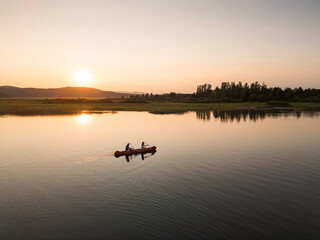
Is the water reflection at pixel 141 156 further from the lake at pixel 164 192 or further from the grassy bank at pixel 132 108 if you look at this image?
the grassy bank at pixel 132 108

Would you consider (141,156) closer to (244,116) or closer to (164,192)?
(164,192)

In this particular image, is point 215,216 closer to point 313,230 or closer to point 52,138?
point 313,230

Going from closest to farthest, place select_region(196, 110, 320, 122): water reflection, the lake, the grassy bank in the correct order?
1. the lake
2. select_region(196, 110, 320, 122): water reflection
3. the grassy bank

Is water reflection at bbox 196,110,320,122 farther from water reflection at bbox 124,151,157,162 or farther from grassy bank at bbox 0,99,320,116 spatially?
water reflection at bbox 124,151,157,162

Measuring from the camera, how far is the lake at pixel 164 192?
17453mm

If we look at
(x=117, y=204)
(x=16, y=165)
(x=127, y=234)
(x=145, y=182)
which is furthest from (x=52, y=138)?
(x=127, y=234)

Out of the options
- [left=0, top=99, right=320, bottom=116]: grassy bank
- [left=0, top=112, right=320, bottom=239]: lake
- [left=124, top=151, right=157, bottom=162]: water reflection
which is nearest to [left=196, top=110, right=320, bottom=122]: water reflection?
[left=0, top=99, right=320, bottom=116]: grassy bank

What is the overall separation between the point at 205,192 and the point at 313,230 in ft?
29.3

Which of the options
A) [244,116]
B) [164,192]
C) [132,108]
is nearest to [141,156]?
[164,192]

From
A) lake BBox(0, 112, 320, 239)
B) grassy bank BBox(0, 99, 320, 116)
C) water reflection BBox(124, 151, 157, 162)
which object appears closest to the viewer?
lake BBox(0, 112, 320, 239)

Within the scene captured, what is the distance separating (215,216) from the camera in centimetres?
1894

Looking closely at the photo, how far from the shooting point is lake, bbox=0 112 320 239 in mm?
17453

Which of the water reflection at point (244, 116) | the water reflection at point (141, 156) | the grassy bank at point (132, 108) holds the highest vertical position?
the grassy bank at point (132, 108)

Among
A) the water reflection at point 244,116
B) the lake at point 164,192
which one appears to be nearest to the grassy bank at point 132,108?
the water reflection at point 244,116
